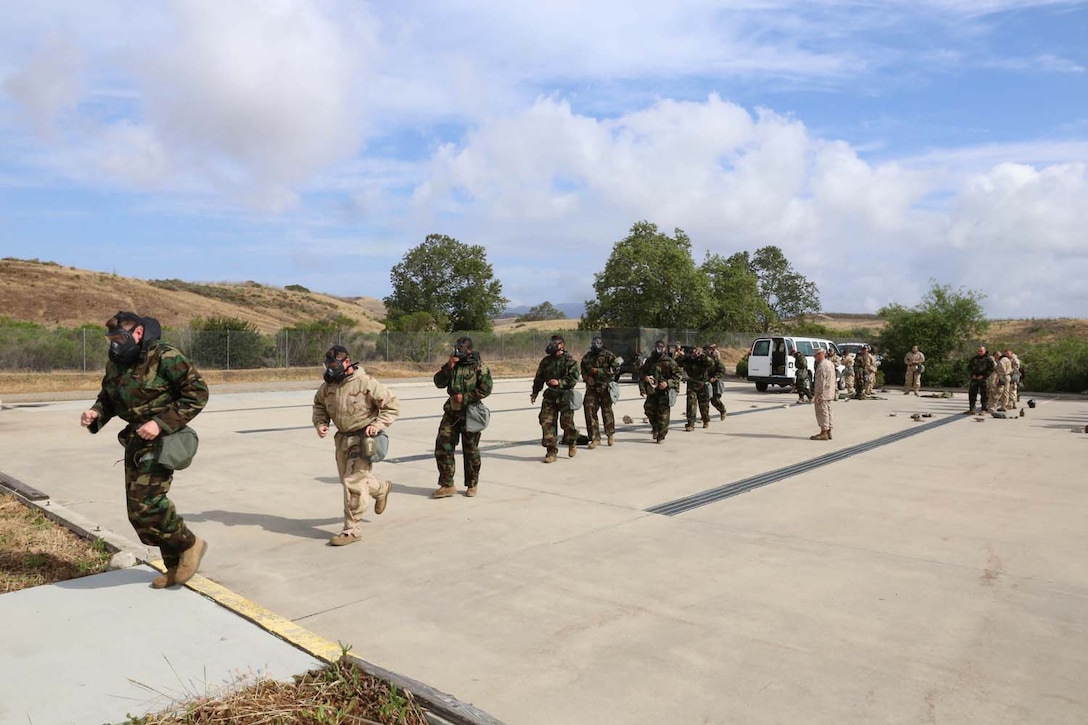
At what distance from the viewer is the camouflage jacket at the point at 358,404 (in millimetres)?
6516

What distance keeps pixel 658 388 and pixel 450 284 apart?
4709cm

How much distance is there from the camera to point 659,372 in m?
13.1

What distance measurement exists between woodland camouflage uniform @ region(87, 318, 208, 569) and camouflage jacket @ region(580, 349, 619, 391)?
7260 mm

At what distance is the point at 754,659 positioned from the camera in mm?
4266

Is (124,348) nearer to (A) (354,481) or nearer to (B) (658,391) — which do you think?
(A) (354,481)

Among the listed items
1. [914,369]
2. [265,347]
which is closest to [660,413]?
[914,369]

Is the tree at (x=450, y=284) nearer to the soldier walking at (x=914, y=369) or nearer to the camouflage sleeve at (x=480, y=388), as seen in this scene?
the soldier walking at (x=914, y=369)

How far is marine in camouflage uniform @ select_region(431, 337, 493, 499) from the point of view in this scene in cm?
826

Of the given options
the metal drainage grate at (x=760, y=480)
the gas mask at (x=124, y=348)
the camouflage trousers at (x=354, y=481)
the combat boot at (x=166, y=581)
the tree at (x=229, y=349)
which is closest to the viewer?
the gas mask at (x=124, y=348)

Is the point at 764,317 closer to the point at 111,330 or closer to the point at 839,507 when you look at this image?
the point at 839,507

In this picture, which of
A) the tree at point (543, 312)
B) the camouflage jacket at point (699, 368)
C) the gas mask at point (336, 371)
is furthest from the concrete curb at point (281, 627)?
the tree at point (543, 312)

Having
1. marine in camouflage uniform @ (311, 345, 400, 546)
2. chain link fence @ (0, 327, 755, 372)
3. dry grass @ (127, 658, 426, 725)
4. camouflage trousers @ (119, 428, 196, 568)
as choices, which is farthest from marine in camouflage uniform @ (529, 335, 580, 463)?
chain link fence @ (0, 327, 755, 372)

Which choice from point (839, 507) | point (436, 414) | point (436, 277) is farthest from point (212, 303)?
point (839, 507)

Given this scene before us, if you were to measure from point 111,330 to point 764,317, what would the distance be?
57139 mm
